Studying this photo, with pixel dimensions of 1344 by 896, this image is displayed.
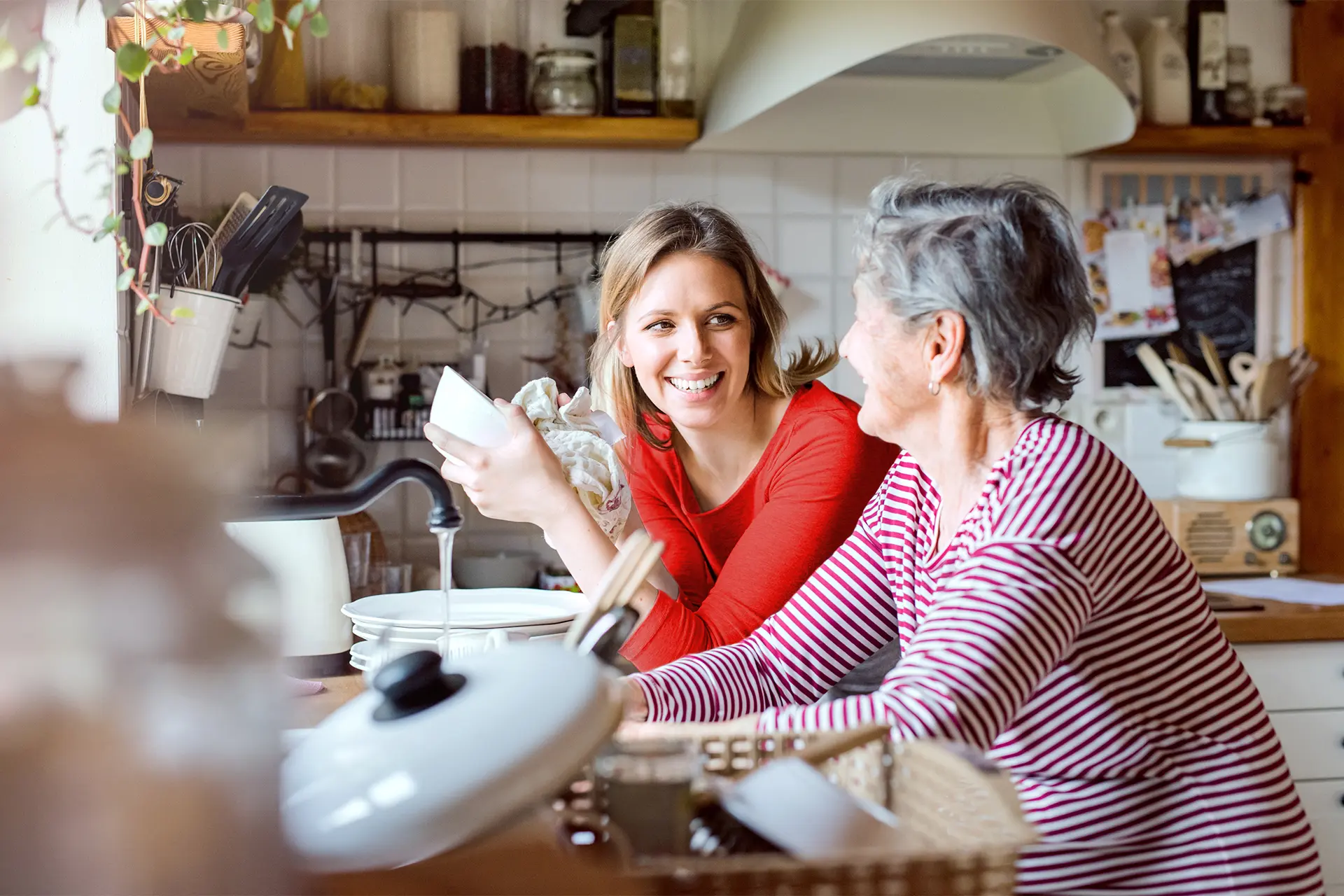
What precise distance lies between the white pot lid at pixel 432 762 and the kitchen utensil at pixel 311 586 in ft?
2.33

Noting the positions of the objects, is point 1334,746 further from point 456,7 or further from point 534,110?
point 456,7

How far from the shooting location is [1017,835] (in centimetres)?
57

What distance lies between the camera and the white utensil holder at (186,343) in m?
1.36

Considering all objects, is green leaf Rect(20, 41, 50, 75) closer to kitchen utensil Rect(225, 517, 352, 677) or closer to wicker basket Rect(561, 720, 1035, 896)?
kitchen utensil Rect(225, 517, 352, 677)

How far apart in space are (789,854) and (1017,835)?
10 centimetres

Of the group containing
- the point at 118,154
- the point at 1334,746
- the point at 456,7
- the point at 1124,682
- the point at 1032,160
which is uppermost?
the point at 456,7

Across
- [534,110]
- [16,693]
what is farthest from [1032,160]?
[16,693]

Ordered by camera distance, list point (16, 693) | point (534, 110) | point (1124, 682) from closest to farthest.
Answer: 1. point (16, 693)
2. point (1124, 682)
3. point (534, 110)

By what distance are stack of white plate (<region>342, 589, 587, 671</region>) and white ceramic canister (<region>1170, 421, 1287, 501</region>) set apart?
194 centimetres

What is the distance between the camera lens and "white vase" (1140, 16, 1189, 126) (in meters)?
2.92

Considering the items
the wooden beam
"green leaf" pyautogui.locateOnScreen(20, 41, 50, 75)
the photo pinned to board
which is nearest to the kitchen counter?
the wooden beam

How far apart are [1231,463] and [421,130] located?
6.18ft

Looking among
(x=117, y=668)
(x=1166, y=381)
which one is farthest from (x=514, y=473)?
(x=1166, y=381)

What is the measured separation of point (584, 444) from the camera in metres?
1.41
